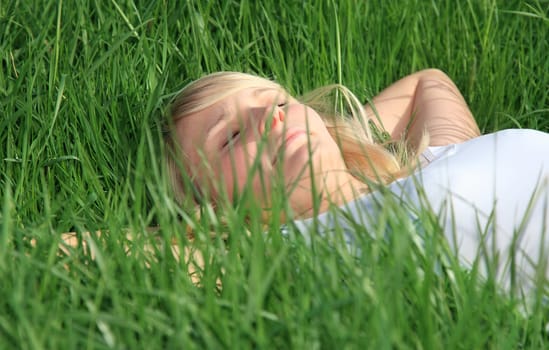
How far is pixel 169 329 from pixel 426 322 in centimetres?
30

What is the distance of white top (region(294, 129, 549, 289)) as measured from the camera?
57.6 inches

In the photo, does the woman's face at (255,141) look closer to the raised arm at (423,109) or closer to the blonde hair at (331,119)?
the blonde hair at (331,119)

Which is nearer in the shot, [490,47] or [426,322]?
[426,322]

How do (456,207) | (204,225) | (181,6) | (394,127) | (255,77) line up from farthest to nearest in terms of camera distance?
(394,127) < (181,6) < (255,77) < (456,207) < (204,225)

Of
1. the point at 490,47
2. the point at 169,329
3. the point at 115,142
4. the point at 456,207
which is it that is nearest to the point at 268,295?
the point at 169,329

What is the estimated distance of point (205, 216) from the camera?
48.8 inches

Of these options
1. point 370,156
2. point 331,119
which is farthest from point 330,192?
point 331,119

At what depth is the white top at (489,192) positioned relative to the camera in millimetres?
1462

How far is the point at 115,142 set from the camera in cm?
187

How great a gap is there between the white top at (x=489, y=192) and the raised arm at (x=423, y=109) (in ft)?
1.20

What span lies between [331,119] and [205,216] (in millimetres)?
820

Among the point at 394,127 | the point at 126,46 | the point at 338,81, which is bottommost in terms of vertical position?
the point at 394,127

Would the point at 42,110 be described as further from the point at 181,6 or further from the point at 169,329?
the point at 169,329

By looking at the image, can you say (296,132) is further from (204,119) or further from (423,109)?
(423,109)
